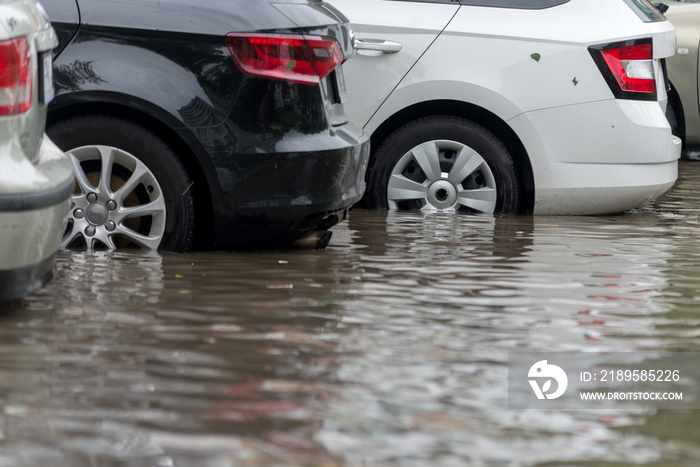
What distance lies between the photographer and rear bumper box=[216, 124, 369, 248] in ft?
→ 17.5

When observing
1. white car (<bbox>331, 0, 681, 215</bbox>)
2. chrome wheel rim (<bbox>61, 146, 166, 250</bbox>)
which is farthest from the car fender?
chrome wheel rim (<bbox>61, 146, 166, 250</bbox>)

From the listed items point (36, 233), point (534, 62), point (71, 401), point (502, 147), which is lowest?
point (71, 401)

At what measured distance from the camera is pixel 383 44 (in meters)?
7.12

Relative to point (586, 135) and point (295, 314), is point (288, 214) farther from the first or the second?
point (586, 135)

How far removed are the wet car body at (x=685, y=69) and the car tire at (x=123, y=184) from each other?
7099 mm

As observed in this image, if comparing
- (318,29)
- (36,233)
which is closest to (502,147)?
(318,29)

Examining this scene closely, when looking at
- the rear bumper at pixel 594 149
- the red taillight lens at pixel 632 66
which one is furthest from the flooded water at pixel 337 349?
the red taillight lens at pixel 632 66

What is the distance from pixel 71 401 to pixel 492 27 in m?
4.47

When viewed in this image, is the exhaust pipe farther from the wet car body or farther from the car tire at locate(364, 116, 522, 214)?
the wet car body

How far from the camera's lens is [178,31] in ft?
17.3

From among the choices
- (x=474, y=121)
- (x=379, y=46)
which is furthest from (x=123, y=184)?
(x=474, y=121)

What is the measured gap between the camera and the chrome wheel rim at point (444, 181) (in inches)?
286

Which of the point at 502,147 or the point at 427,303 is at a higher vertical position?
the point at 502,147

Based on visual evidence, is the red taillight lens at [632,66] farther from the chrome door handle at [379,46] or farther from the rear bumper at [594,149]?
the chrome door handle at [379,46]
